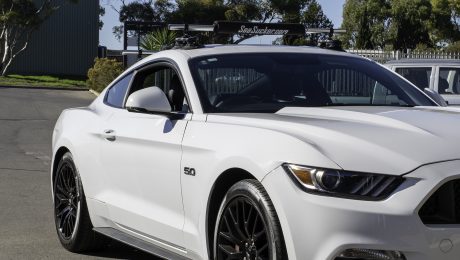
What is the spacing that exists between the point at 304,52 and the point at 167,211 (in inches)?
64.0

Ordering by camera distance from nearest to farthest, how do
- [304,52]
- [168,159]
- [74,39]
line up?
1. [168,159]
2. [304,52]
3. [74,39]

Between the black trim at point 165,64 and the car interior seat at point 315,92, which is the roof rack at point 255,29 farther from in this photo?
the car interior seat at point 315,92

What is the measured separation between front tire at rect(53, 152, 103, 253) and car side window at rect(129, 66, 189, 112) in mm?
922

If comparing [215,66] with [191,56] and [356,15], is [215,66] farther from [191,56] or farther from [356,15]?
[356,15]

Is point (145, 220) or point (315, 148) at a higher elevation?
point (315, 148)

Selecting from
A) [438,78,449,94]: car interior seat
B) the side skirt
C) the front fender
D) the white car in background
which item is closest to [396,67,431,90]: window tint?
the white car in background

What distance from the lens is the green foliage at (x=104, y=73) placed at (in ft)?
102

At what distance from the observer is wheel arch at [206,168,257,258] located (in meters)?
4.34

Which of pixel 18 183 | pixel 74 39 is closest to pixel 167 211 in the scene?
pixel 18 183

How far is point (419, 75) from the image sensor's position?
1338 cm

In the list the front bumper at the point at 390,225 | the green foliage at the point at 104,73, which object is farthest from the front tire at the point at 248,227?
the green foliage at the point at 104,73

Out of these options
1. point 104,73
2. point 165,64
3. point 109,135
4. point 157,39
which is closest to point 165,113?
point 165,64

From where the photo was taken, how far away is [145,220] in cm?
523

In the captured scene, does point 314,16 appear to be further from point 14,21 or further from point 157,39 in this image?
point 157,39
